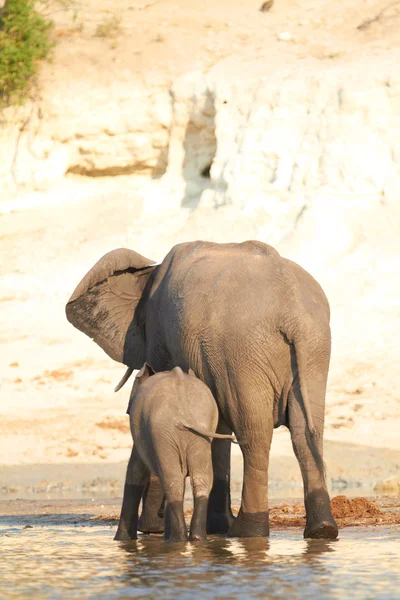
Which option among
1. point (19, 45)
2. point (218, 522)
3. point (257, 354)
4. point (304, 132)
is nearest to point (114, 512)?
point (218, 522)

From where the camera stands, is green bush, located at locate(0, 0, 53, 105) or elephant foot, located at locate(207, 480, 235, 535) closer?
elephant foot, located at locate(207, 480, 235, 535)

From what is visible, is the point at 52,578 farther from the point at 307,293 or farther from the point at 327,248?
the point at 327,248

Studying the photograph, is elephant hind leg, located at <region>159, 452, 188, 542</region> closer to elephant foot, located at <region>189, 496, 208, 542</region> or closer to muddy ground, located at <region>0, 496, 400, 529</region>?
elephant foot, located at <region>189, 496, 208, 542</region>

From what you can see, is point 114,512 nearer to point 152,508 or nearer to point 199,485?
point 152,508

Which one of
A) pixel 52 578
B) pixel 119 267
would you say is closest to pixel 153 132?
pixel 119 267

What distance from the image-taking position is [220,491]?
26.5 ft

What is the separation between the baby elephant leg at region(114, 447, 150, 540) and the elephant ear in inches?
54.8

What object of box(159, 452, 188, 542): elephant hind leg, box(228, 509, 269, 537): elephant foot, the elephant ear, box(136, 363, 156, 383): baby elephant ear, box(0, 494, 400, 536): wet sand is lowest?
box(0, 494, 400, 536): wet sand

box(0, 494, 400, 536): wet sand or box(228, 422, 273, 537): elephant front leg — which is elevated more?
box(228, 422, 273, 537): elephant front leg

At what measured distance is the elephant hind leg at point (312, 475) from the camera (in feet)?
24.8

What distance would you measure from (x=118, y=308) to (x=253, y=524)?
2167 millimetres

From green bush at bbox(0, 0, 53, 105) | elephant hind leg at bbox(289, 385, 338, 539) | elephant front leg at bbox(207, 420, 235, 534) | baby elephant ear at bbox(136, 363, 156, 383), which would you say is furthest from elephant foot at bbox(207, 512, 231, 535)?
green bush at bbox(0, 0, 53, 105)

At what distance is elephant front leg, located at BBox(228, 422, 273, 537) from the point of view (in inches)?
299

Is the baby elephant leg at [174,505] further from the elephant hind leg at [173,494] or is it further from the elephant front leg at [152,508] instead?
the elephant front leg at [152,508]
